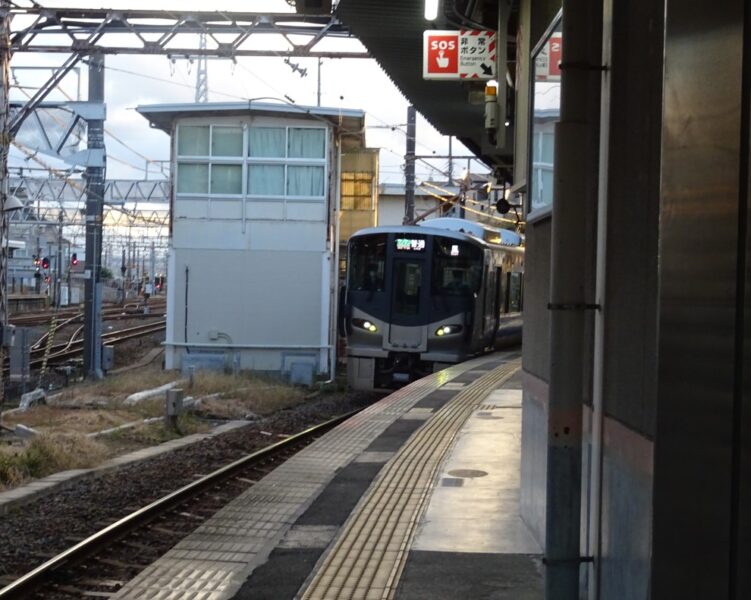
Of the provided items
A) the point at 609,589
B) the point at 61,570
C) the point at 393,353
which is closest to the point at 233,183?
the point at 393,353

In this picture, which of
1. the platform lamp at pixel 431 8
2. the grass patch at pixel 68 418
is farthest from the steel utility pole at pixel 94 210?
the platform lamp at pixel 431 8

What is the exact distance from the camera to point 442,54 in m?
11.5

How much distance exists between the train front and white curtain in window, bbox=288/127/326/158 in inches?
200

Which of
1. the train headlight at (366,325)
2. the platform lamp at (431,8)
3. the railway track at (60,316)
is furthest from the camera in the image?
the railway track at (60,316)

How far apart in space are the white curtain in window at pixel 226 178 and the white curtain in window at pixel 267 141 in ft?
1.85

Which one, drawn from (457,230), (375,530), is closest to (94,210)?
(457,230)

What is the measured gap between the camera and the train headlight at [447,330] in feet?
63.7

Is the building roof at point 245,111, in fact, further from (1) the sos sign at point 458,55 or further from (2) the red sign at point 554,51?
(2) the red sign at point 554,51

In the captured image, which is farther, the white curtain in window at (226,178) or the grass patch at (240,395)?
the white curtain in window at (226,178)

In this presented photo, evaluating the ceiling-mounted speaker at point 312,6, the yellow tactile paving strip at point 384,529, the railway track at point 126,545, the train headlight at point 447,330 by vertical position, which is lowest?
the railway track at point 126,545

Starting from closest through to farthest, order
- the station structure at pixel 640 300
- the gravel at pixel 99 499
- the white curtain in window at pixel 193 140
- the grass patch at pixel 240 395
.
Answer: the station structure at pixel 640 300 < the gravel at pixel 99 499 < the grass patch at pixel 240 395 < the white curtain in window at pixel 193 140

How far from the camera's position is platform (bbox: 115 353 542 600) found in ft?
18.5

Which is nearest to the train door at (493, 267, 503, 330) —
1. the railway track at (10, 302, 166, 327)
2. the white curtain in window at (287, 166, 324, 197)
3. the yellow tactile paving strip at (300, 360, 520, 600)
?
the white curtain in window at (287, 166, 324, 197)

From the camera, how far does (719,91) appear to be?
2.46m
